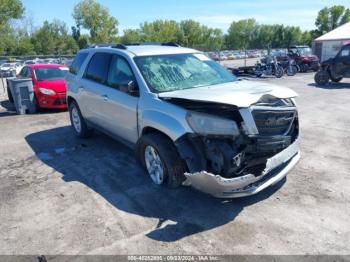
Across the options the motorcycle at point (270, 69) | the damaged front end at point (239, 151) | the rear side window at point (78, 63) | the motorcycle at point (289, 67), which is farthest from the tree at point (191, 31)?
the damaged front end at point (239, 151)

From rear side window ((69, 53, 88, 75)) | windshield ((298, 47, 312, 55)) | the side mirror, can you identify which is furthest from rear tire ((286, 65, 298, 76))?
the side mirror

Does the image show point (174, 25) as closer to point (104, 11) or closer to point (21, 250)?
point (104, 11)

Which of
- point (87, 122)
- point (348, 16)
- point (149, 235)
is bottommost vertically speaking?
point (149, 235)

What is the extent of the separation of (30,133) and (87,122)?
2.17m

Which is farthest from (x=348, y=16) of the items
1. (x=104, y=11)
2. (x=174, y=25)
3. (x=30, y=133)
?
(x=30, y=133)

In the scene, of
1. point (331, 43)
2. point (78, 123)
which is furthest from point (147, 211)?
point (331, 43)

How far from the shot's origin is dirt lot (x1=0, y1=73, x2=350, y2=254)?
3354mm

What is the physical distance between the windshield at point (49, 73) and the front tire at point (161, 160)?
7.27 meters

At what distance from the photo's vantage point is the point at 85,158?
5926 millimetres

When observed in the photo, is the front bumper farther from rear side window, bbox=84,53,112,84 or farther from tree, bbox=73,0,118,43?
tree, bbox=73,0,118,43

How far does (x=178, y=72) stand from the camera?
495cm

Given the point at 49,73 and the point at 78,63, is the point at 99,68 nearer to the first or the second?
the point at 78,63

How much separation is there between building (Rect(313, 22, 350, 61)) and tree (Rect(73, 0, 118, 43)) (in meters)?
43.5

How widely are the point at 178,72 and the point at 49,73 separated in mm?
7374
